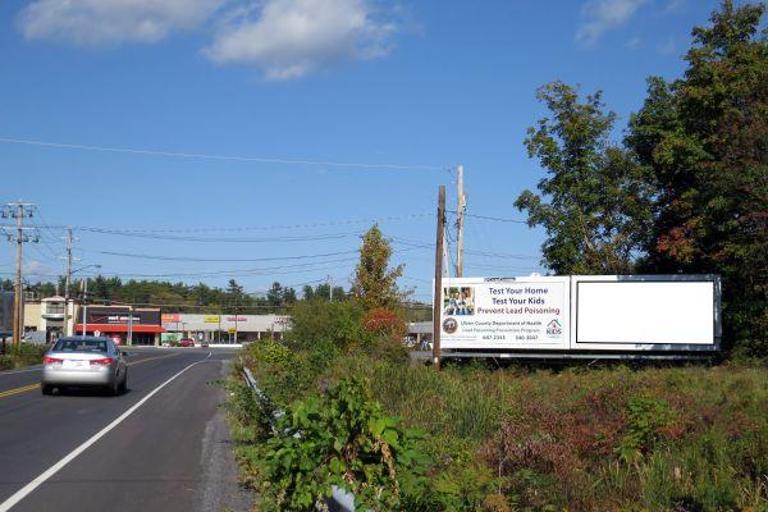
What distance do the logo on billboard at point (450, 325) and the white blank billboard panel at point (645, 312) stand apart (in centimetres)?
445

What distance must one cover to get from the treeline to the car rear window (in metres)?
18.1

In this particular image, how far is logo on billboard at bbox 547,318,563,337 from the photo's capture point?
99.9 feet

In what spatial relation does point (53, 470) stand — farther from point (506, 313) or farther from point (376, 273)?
point (376, 273)

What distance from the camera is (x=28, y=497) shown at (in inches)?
364

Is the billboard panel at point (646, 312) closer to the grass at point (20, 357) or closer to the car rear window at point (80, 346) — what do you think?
the car rear window at point (80, 346)

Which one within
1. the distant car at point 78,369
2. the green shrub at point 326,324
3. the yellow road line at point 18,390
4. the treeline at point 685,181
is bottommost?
the yellow road line at point 18,390

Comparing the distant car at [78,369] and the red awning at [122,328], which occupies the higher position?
the distant car at [78,369]

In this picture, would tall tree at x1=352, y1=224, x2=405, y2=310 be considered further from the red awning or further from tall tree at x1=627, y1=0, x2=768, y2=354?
the red awning

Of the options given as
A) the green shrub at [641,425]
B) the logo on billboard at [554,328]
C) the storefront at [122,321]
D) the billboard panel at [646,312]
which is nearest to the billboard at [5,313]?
the logo on billboard at [554,328]

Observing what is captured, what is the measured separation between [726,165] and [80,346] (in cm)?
1897

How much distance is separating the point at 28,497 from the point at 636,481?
6.35 m

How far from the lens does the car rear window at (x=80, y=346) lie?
23.1 meters

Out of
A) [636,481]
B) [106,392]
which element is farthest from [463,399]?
[106,392]

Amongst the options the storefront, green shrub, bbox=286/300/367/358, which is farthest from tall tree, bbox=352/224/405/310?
the storefront
